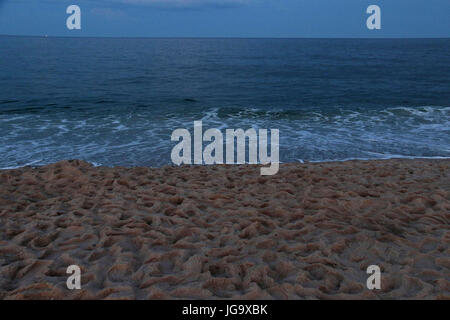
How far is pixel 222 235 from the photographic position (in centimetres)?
512

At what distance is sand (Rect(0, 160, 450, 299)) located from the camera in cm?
394

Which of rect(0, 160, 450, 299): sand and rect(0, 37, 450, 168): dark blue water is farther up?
rect(0, 37, 450, 168): dark blue water

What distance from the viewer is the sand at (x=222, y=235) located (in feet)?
12.9

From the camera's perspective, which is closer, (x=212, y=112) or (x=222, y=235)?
(x=222, y=235)

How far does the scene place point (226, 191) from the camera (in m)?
6.98

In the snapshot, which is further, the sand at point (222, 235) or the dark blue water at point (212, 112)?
the dark blue water at point (212, 112)

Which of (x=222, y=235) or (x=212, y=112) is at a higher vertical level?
(x=212, y=112)

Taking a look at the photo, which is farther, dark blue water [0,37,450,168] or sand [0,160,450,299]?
dark blue water [0,37,450,168]

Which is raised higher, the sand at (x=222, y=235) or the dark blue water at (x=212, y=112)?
the dark blue water at (x=212, y=112)
